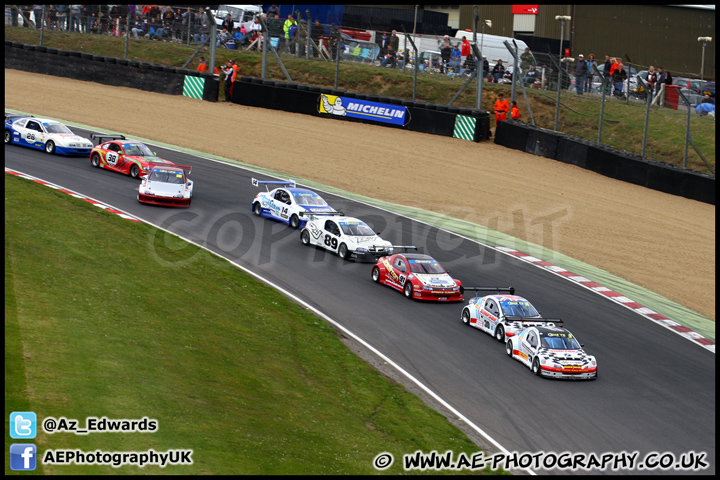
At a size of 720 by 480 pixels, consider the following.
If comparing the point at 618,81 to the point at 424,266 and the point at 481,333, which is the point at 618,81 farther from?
the point at 481,333

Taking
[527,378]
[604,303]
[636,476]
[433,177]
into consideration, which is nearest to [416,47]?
Result: [433,177]

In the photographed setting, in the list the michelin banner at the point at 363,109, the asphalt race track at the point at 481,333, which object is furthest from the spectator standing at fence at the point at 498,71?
the asphalt race track at the point at 481,333

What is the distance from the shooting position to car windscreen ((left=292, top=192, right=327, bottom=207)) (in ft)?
82.4

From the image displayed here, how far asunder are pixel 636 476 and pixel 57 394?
358 inches

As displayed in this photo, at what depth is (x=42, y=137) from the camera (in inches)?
1164

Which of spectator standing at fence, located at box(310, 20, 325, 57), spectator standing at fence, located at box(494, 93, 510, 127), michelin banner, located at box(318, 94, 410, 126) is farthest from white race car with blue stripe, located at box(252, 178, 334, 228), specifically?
spectator standing at fence, located at box(310, 20, 325, 57)

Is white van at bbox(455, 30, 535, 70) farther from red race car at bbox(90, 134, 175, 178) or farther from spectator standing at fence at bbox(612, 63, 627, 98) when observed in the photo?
red race car at bbox(90, 134, 175, 178)

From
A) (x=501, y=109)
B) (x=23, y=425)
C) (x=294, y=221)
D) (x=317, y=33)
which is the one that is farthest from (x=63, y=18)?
(x=23, y=425)

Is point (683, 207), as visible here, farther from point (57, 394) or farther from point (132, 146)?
point (57, 394)

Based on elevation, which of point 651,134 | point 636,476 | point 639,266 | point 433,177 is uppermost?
point 651,134

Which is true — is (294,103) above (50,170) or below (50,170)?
above

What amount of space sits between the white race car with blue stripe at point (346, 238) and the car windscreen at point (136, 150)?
27.6ft

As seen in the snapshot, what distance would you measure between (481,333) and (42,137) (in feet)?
63.9

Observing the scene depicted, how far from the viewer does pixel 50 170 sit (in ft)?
90.0
